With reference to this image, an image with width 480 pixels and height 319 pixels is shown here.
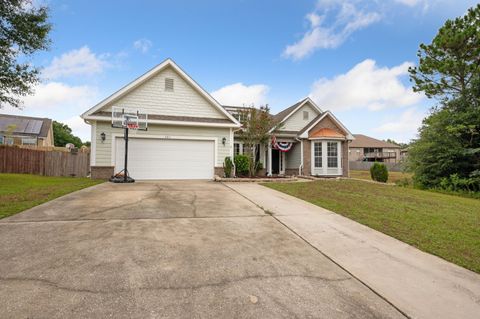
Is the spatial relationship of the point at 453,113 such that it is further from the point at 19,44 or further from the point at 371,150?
the point at 371,150

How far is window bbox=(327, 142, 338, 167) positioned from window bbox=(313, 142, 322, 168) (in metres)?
0.54

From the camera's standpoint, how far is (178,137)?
1212cm

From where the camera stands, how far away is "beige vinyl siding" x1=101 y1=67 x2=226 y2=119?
12.1 m

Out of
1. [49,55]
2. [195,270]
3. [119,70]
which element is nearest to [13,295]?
[195,270]

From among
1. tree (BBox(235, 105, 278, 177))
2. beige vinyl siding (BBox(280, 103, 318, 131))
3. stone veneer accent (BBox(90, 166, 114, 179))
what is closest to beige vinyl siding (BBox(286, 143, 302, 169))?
beige vinyl siding (BBox(280, 103, 318, 131))

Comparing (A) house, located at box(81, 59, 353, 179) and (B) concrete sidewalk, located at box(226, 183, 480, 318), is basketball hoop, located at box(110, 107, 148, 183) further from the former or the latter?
Answer: (B) concrete sidewalk, located at box(226, 183, 480, 318)

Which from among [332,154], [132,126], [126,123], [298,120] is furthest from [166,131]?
[332,154]

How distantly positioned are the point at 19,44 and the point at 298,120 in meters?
16.3

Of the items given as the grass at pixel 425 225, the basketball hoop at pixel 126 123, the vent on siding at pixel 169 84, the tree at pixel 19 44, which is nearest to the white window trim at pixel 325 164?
the grass at pixel 425 225

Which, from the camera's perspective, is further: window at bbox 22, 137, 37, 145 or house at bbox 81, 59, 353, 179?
window at bbox 22, 137, 37, 145

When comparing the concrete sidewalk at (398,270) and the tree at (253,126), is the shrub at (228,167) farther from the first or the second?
the concrete sidewalk at (398,270)

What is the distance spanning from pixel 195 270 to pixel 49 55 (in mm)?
14040

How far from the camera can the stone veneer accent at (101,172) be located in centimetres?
1105

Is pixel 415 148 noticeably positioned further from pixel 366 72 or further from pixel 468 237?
pixel 468 237
